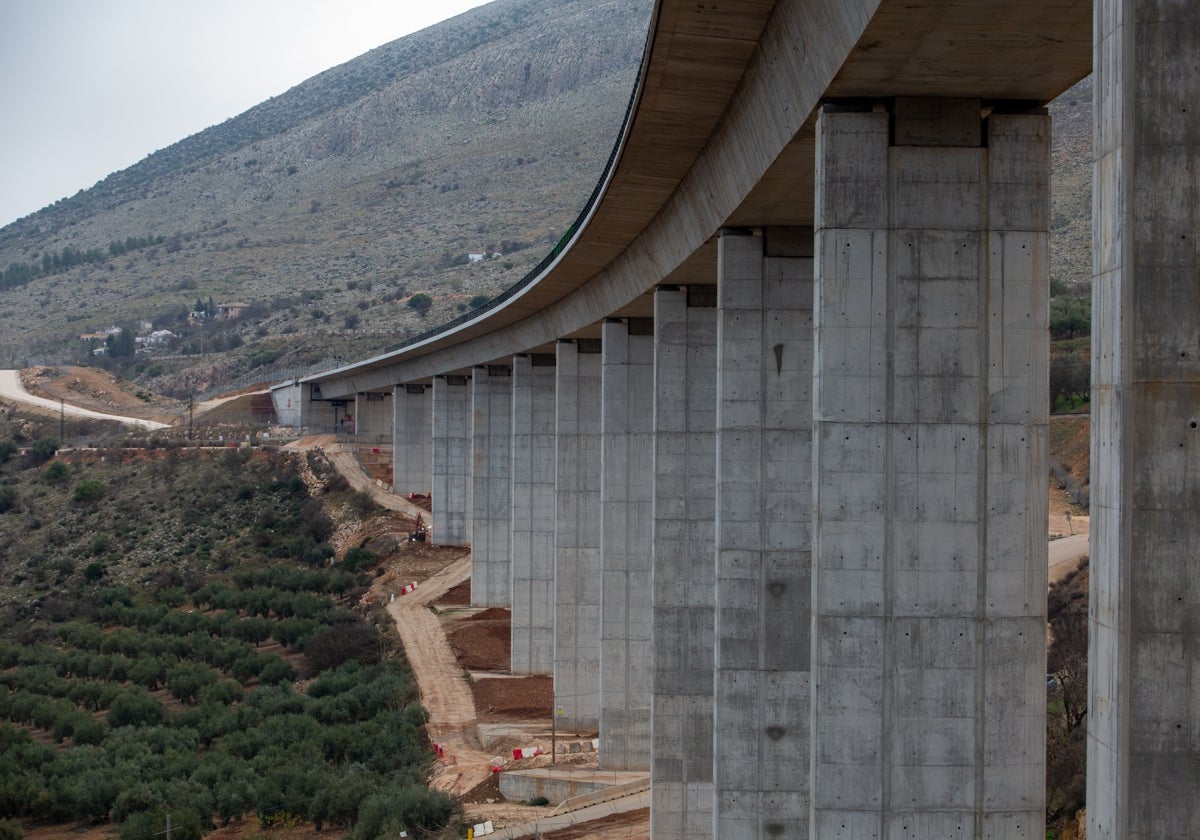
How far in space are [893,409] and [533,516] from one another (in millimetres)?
31910

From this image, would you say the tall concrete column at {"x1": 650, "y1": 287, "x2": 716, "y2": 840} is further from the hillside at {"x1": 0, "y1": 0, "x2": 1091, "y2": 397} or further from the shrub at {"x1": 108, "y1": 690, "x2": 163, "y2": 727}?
the hillside at {"x1": 0, "y1": 0, "x2": 1091, "y2": 397}

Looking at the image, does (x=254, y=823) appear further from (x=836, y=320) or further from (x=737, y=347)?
(x=836, y=320)

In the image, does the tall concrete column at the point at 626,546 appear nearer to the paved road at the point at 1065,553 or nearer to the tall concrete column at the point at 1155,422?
the paved road at the point at 1065,553

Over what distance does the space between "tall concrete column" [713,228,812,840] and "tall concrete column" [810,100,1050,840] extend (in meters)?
6.69

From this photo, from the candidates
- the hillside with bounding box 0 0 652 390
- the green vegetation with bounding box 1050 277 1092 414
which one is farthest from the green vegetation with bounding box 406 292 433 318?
the green vegetation with bounding box 1050 277 1092 414

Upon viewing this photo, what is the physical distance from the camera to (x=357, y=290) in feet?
516

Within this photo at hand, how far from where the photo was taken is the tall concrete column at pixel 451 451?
64562 millimetres

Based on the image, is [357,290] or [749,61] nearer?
[749,61]

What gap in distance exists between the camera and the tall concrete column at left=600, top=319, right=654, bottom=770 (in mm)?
31703

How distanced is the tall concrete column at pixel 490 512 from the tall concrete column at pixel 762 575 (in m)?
33.4

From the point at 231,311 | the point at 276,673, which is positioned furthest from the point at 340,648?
the point at 231,311

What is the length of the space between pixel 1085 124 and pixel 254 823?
74.8m

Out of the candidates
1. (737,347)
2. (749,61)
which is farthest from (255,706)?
(749,61)

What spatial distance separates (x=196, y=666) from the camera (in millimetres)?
45062
